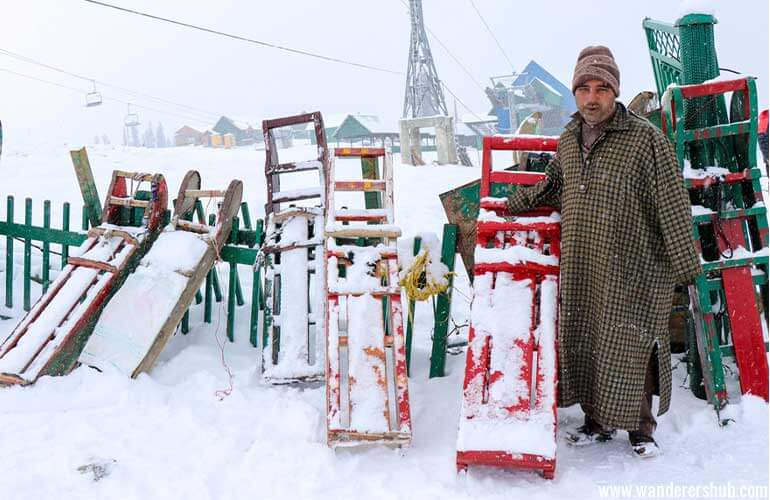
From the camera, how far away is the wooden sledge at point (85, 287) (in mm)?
3826

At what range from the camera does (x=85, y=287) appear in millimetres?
4180

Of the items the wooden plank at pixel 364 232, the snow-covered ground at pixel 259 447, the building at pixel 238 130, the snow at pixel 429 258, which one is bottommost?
the snow-covered ground at pixel 259 447

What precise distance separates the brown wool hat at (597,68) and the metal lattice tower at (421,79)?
2857cm

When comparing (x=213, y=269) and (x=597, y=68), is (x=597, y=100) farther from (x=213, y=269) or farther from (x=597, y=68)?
(x=213, y=269)

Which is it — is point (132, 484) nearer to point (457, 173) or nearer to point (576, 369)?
point (576, 369)

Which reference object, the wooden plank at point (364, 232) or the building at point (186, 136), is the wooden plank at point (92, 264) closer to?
the wooden plank at point (364, 232)

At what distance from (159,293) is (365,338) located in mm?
1664

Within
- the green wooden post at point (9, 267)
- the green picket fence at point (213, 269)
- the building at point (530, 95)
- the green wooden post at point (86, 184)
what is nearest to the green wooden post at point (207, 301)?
the green picket fence at point (213, 269)

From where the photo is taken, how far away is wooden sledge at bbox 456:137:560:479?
2.77 m

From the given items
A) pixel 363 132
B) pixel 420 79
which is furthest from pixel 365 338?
pixel 363 132

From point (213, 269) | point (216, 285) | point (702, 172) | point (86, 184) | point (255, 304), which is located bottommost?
point (255, 304)

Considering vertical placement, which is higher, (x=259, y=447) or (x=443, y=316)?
(x=443, y=316)

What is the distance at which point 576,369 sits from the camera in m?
3.15

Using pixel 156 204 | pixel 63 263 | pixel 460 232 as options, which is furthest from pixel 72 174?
pixel 460 232
